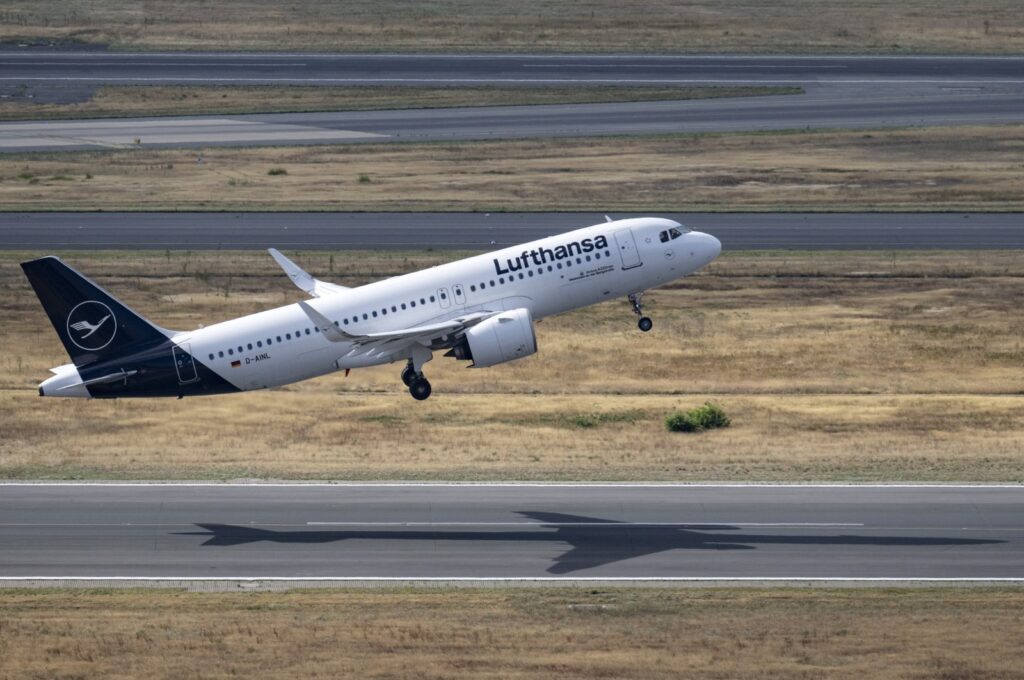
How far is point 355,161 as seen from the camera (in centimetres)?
13100

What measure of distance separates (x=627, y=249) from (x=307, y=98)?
276ft

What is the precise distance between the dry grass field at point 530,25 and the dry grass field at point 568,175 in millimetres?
33566

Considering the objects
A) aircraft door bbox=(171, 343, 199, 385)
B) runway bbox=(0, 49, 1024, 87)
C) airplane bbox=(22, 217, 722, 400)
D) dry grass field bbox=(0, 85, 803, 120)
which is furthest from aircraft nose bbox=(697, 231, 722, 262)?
runway bbox=(0, 49, 1024, 87)

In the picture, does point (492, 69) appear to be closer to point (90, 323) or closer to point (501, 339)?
point (501, 339)

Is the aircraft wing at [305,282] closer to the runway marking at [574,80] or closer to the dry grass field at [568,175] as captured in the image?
the dry grass field at [568,175]

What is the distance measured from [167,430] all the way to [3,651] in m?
28.3

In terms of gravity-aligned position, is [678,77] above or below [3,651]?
above

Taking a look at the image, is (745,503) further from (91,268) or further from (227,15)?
(227,15)

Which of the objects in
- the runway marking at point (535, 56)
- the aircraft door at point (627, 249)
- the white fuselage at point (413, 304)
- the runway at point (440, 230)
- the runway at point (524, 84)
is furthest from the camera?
the runway marking at point (535, 56)

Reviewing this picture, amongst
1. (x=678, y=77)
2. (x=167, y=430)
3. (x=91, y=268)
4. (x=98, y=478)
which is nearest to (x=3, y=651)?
(x=98, y=478)

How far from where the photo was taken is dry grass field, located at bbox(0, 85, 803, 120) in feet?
477

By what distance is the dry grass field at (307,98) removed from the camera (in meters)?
145

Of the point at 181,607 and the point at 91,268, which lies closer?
the point at 181,607

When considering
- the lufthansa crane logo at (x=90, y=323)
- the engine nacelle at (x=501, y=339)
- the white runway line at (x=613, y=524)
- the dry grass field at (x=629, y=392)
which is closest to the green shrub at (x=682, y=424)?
the dry grass field at (x=629, y=392)
